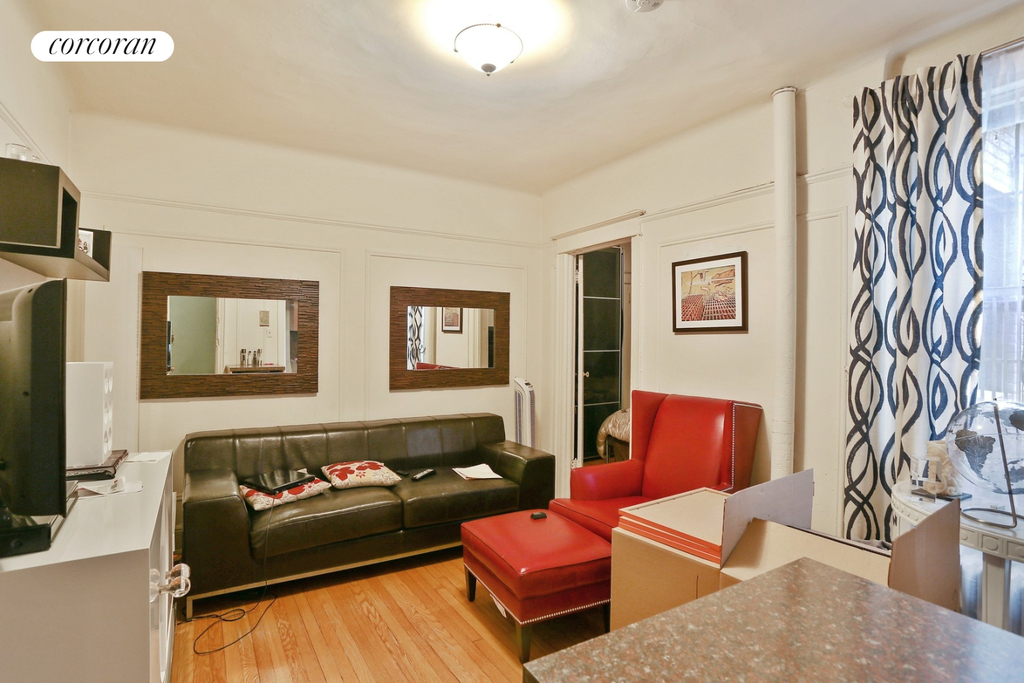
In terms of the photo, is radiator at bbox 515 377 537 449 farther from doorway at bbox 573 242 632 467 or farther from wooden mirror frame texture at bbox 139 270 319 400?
wooden mirror frame texture at bbox 139 270 319 400

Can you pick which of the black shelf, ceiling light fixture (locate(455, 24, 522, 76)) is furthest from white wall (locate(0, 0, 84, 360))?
ceiling light fixture (locate(455, 24, 522, 76))

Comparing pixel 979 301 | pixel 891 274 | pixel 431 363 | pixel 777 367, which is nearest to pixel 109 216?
pixel 431 363

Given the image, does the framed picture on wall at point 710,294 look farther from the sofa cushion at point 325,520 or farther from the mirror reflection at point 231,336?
the mirror reflection at point 231,336

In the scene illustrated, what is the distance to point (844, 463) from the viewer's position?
2549 mm

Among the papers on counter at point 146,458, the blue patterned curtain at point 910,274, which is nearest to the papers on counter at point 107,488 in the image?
the papers on counter at point 146,458

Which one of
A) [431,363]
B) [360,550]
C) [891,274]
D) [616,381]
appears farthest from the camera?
[616,381]

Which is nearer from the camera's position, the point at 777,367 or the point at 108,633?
the point at 108,633

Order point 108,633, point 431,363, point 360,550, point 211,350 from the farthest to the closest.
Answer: point 431,363, point 211,350, point 360,550, point 108,633

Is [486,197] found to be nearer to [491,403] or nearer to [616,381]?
[491,403]

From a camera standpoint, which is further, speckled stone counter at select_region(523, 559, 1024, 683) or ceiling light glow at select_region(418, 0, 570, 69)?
ceiling light glow at select_region(418, 0, 570, 69)

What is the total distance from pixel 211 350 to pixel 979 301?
4.05 meters

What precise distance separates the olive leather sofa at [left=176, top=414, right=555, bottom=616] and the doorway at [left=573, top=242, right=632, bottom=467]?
70.2 inches

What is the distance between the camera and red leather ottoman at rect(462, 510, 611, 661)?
2.15 m

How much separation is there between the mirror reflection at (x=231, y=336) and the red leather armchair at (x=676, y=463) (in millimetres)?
2181
